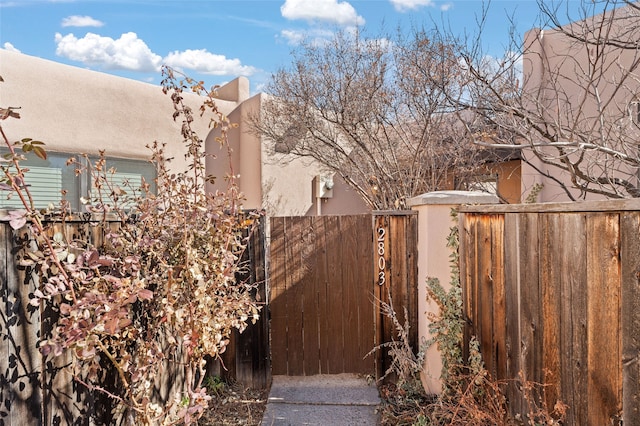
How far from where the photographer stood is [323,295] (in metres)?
4.71

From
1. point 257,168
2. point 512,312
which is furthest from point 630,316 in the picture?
point 257,168

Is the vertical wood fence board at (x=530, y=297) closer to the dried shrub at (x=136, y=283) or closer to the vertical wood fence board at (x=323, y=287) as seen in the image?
the dried shrub at (x=136, y=283)

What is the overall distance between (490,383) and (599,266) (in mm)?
1259

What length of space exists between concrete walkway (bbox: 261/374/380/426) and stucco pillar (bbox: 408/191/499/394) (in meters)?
0.59

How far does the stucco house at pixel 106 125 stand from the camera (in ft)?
22.8

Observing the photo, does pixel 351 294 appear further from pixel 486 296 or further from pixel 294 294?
pixel 486 296

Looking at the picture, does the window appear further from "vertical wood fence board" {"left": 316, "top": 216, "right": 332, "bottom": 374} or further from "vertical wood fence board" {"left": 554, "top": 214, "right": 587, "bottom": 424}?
"vertical wood fence board" {"left": 554, "top": 214, "right": 587, "bottom": 424}

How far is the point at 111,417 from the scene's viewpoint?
2.71m

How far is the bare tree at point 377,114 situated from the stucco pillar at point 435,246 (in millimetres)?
3855

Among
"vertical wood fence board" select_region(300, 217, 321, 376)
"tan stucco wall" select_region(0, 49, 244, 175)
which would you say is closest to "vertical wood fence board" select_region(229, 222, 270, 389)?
"vertical wood fence board" select_region(300, 217, 321, 376)

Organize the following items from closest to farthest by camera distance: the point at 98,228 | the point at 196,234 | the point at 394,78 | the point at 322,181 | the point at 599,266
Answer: the point at 599,266
the point at 98,228
the point at 196,234
the point at 394,78
the point at 322,181

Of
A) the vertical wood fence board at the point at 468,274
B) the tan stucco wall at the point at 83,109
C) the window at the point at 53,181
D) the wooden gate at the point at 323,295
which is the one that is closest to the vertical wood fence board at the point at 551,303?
the vertical wood fence board at the point at 468,274

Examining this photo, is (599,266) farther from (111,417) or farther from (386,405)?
(111,417)

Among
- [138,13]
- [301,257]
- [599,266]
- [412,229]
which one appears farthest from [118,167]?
[599,266]
